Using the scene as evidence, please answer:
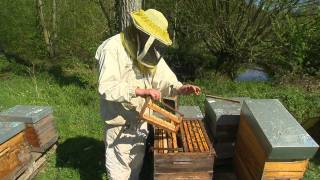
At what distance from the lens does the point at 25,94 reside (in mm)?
7176

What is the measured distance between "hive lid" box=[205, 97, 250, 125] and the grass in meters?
1.36

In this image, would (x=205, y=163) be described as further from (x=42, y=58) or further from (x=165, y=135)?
(x=42, y=58)

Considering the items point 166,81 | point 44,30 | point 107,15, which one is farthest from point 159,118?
point 44,30

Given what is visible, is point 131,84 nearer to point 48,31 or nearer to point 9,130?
point 9,130

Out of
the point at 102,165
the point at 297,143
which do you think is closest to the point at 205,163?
the point at 297,143

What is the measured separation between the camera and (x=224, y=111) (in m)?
3.90

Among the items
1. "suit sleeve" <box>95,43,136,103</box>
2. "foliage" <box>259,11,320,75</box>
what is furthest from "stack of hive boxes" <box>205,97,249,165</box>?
"foliage" <box>259,11,320,75</box>

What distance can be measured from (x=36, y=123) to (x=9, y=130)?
1.74ft

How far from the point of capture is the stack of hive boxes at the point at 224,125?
387cm

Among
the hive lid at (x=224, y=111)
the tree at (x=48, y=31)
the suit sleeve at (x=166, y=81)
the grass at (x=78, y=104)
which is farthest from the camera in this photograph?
the tree at (x=48, y=31)

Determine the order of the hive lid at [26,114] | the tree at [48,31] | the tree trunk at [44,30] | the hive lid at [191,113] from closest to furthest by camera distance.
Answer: the hive lid at [26,114] < the hive lid at [191,113] < the tree trunk at [44,30] < the tree at [48,31]

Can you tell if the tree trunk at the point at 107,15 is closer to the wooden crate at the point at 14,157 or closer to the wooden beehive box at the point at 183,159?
the wooden crate at the point at 14,157

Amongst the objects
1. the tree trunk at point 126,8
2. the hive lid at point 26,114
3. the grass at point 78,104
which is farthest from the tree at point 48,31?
the hive lid at point 26,114

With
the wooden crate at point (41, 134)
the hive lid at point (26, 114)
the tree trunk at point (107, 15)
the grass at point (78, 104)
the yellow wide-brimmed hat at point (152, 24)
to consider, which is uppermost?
the yellow wide-brimmed hat at point (152, 24)
